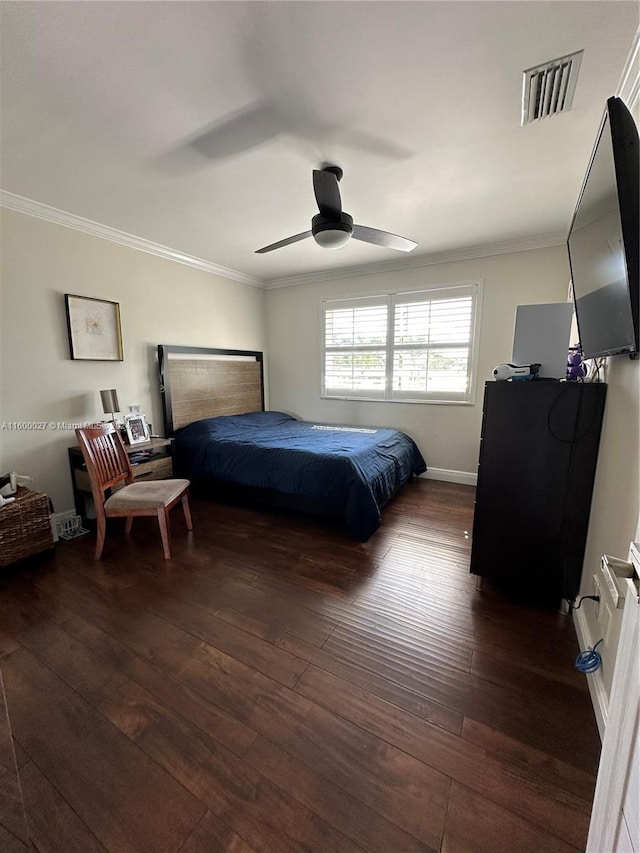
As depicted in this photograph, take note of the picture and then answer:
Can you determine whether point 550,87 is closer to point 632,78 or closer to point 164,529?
point 632,78

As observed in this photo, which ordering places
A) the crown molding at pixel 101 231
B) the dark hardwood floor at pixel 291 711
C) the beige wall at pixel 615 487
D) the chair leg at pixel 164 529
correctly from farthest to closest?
the crown molding at pixel 101 231, the chair leg at pixel 164 529, the beige wall at pixel 615 487, the dark hardwood floor at pixel 291 711

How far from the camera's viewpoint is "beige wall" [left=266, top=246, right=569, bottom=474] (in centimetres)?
330

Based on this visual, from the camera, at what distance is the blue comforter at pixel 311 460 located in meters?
2.56

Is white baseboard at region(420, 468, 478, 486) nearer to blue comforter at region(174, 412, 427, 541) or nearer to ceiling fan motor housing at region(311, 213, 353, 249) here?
blue comforter at region(174, 412, 427, 541)

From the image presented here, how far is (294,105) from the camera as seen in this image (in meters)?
1.57

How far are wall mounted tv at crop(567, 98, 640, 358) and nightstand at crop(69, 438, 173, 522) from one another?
3.17m

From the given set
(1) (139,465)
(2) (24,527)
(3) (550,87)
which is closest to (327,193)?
(3) (550,87)

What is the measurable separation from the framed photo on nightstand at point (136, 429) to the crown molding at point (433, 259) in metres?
2.67

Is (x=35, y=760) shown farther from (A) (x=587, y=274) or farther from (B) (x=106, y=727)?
(A) (x=587, y=274)

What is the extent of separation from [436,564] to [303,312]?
139 inches

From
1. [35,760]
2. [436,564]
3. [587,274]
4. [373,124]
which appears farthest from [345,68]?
[35,760]

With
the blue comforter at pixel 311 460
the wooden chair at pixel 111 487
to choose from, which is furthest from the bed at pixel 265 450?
the wooden chair at pixel 111 487

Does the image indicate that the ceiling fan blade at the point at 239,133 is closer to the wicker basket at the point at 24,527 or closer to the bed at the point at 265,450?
the bed at the point at 265,450

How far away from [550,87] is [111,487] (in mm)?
3471
